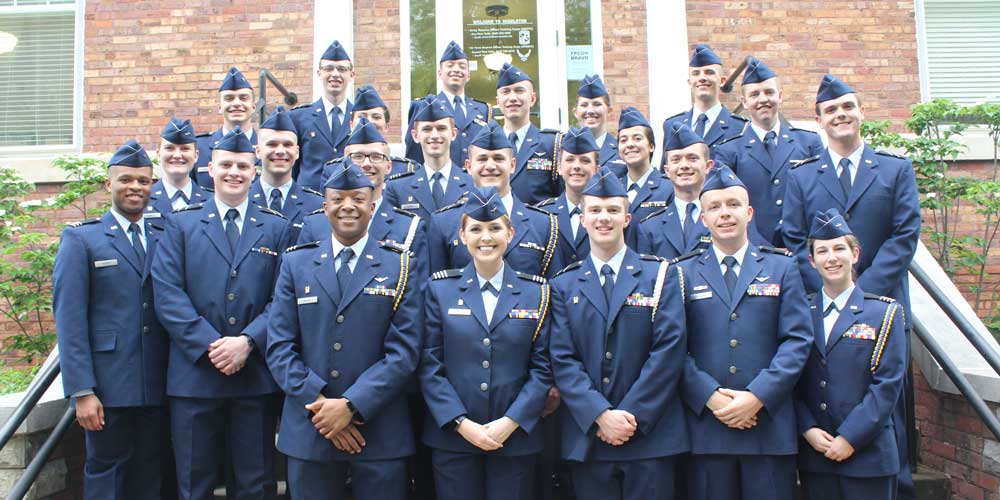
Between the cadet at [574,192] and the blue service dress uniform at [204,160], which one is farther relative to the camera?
the blue service dress uniform at [204,160]

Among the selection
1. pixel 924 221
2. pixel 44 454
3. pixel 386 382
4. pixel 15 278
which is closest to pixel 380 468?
pixel 386 382

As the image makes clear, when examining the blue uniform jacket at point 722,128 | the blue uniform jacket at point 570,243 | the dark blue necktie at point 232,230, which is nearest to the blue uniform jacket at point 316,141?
the dark blue necktie at point 232,230

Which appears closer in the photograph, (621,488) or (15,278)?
(621,488)

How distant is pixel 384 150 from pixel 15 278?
14.9ft

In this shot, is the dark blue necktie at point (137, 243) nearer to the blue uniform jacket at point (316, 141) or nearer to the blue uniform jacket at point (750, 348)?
the blue uniform jacket at point (316, 141)

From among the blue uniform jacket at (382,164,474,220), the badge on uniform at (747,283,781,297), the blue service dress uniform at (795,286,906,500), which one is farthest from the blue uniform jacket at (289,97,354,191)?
the blue service dress uniform at (795,286,906,500)

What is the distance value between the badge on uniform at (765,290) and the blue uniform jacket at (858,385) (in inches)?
10.9

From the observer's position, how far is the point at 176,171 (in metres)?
4.87

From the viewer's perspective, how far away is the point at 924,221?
774cm

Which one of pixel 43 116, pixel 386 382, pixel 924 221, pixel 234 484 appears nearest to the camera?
pixel 386 382

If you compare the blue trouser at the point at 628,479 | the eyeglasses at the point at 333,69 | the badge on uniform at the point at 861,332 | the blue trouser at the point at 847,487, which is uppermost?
the eyeglasses at the point at 333,69

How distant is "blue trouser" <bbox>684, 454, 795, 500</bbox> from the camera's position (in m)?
3.51

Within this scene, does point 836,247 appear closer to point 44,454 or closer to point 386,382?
point 386,382

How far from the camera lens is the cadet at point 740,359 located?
3.51 m
